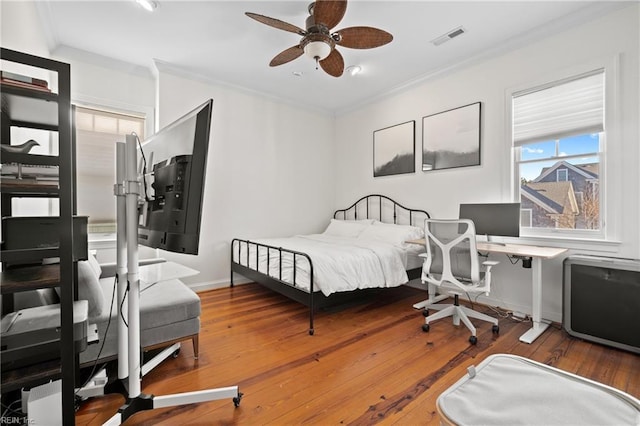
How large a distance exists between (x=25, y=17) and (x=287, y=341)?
3.27 metres

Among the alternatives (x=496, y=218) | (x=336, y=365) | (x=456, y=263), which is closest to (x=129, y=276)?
(x=336, y=365)

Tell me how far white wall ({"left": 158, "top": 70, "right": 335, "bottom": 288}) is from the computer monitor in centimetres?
256

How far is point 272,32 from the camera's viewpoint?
114 inches

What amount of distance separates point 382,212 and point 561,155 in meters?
2.22

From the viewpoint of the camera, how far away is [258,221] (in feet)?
14.3

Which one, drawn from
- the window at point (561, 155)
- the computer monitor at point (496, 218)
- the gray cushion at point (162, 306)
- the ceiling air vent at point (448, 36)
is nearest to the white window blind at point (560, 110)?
the window at point (561, 155)

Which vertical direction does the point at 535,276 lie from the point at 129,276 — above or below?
below

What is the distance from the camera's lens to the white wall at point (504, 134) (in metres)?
2.41

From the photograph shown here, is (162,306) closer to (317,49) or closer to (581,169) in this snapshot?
(317,49)

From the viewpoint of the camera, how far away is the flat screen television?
3.75ft

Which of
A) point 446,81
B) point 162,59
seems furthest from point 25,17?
point 446,81

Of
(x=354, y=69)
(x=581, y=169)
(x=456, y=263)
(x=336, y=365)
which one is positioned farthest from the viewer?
(x=354, y=69)

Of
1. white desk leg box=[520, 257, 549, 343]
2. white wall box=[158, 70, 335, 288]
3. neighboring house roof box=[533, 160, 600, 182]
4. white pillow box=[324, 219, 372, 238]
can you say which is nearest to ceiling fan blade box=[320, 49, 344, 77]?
white wall box=[158, 70, 335, 288]

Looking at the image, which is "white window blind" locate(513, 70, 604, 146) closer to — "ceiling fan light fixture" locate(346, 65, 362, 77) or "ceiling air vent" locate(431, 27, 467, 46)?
"ceiling air vent" locate(431, 27, 467, 46)
